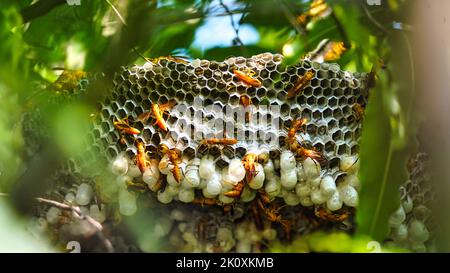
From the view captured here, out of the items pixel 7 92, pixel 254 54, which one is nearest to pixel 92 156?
pixel 7 92

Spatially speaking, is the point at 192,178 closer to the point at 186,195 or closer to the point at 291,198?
the point at 186,195

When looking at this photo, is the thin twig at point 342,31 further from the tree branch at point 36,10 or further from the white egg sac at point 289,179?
A: the tree branch at point 36,10

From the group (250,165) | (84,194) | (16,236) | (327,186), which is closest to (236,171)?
(250,165)

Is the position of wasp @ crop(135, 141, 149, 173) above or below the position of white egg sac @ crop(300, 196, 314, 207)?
above

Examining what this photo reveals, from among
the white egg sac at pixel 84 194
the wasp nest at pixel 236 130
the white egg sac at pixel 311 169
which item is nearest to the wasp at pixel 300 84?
the wasp nest at pixel 236 130

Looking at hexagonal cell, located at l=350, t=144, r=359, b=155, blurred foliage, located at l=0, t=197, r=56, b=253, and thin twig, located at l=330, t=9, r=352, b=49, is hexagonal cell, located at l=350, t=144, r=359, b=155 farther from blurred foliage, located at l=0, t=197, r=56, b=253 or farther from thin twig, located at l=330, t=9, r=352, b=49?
blurred foliage, located at l=0, t=197, r=56, b=253

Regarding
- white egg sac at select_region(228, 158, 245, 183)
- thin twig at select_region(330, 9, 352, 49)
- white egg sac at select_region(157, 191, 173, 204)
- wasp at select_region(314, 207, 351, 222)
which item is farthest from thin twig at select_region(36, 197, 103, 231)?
thin twig at select_region(330, 9, 352, 49)

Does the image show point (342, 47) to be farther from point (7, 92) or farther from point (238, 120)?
point (7, 92)
